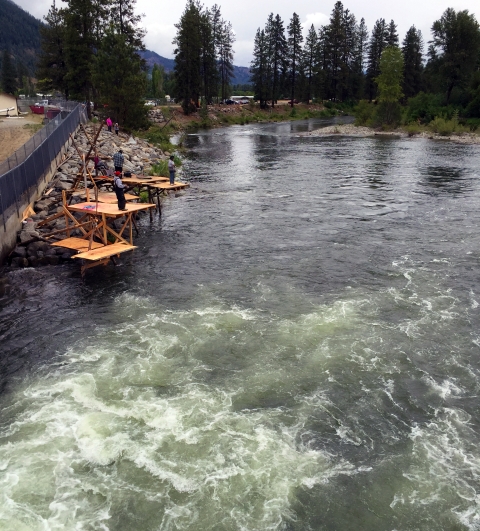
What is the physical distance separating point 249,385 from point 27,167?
56.5ft

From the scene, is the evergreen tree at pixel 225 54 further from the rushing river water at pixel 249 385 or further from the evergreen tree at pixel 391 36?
the rushing river water at pixel 249 385

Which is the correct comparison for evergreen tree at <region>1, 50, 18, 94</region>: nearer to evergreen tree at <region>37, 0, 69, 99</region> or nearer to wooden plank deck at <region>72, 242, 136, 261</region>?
evergreen tree at <region>37, 0, 69, 99</region>

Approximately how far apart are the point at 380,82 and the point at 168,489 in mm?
77737

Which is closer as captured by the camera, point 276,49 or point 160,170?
point 160,170

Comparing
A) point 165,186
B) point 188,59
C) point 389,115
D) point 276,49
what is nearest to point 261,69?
point 276,49

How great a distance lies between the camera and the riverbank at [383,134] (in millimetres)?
59625

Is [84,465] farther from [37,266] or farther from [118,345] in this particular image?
[37,266]

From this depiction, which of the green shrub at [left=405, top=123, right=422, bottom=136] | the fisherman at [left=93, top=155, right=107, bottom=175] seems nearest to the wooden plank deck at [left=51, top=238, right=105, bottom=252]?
the fisherman at [left=93, top=155, right=107, bottom=175]

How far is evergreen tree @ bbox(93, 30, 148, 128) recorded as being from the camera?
46966 mm

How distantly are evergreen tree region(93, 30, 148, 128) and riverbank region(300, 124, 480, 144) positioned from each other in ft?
96.6

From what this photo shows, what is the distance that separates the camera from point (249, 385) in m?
11.6

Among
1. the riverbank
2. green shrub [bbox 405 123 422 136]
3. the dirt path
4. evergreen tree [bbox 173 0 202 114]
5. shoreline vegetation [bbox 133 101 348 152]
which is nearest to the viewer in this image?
the dirt path

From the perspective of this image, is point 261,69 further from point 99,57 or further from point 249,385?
point 249,385

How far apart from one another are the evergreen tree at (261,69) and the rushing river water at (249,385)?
293 feet
